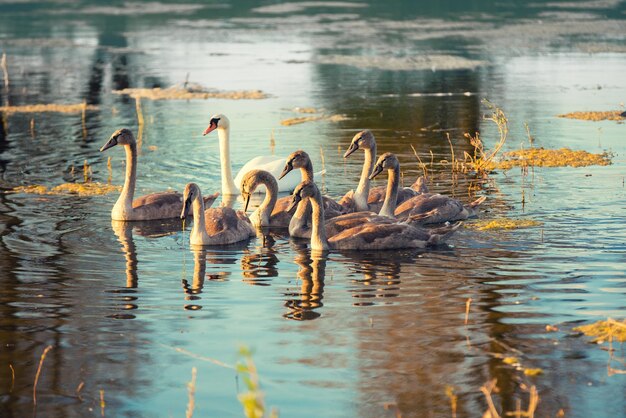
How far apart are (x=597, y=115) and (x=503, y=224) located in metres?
12.7

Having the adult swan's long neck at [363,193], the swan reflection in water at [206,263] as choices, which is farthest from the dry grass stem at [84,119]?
the swan reflection in water at [206,263]

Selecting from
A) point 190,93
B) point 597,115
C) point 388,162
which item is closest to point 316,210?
point 388,162

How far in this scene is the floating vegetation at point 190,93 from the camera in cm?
3459

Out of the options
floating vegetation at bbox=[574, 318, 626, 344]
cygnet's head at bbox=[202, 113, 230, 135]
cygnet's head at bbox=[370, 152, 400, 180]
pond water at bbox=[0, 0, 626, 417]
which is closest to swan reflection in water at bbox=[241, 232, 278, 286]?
pond water at bbox=[0, 0, 626, 417]

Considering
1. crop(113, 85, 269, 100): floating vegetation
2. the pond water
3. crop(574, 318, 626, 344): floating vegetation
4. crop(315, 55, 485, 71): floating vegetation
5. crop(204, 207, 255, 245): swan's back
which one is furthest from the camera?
crop(315, 55, 485, 71): floating vegetation

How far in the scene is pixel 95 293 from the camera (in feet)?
43.3

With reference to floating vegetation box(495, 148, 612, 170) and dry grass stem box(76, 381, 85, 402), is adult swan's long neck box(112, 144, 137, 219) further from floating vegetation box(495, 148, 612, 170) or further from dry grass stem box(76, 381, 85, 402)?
dry grass stem box(76, 381, 85, 402)

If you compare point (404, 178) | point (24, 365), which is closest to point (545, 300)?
point (24, 365)

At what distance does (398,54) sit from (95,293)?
33.6 metres

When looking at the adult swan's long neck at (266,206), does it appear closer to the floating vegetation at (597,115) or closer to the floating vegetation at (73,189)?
A: the floating vegetation at (73,189)

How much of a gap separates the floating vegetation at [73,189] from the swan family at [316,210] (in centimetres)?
159

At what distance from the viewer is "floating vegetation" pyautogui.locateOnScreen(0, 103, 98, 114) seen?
32594 mm

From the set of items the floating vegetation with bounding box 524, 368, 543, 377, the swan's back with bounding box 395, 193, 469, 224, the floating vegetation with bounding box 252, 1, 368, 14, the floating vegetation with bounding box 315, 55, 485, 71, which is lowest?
the floating vegetation with bounding box 524, 368, 543, 377

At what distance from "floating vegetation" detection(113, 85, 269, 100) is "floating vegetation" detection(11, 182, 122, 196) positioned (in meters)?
13.9
